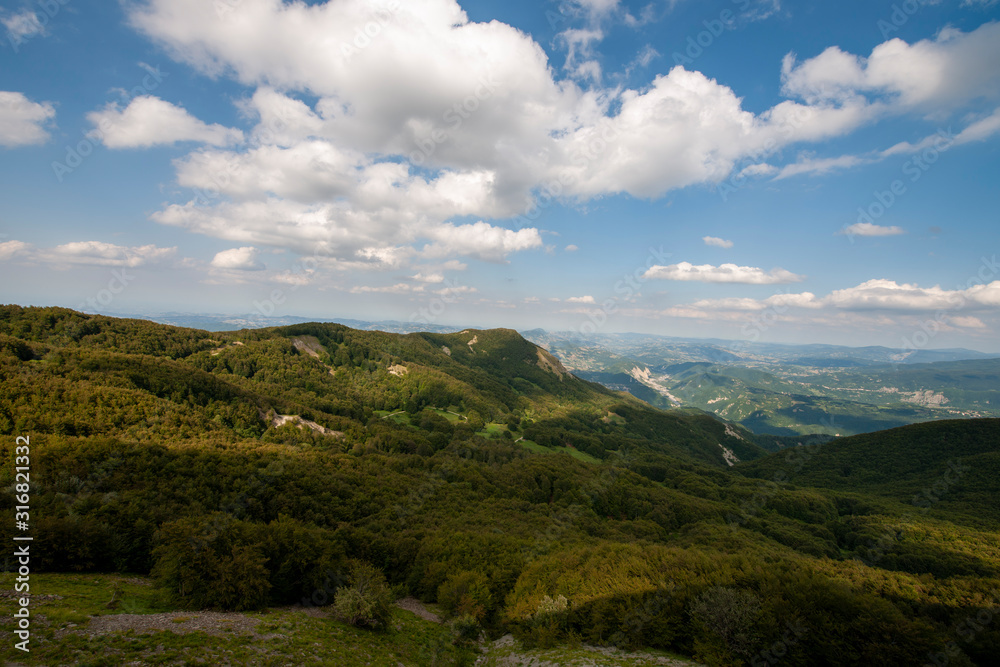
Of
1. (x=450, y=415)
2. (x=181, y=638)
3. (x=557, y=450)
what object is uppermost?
(x=181, y=638)

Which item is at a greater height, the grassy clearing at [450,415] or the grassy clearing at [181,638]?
the grassy clearing at [181,638]

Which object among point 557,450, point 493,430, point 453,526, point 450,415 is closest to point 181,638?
point 453,526

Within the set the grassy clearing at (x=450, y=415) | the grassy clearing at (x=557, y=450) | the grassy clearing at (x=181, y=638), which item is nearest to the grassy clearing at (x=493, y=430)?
the grassy clearing at (x=557, y=450)

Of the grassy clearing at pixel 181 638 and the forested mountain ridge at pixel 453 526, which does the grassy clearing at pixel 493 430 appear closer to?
the forested mountain ridge at pixel 453 526

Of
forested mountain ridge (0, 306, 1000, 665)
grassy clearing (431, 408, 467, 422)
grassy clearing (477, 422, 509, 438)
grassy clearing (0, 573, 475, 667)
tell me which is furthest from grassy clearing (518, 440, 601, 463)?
grassy clearing (0, 573, 475, 667)

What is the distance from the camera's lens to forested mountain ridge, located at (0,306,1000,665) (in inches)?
1107

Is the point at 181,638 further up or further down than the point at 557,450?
further up

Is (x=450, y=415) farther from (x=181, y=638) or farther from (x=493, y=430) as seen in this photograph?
(x=181, y=638)

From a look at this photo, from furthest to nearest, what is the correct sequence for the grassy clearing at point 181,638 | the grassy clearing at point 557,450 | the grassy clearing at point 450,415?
1. the grassy clearing at point 450,415
2. the grassy clearing at point 557,450
3. the grassy clearing at point 181,638

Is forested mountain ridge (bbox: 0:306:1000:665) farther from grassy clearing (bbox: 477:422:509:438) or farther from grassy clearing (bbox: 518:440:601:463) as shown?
grassy clearing (bbox: 477:422:509:438)

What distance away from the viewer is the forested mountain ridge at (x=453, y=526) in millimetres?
28125

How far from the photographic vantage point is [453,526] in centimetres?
5425

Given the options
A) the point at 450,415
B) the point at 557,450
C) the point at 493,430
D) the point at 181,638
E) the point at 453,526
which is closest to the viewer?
the point at 181,638

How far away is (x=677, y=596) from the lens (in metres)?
31.1
